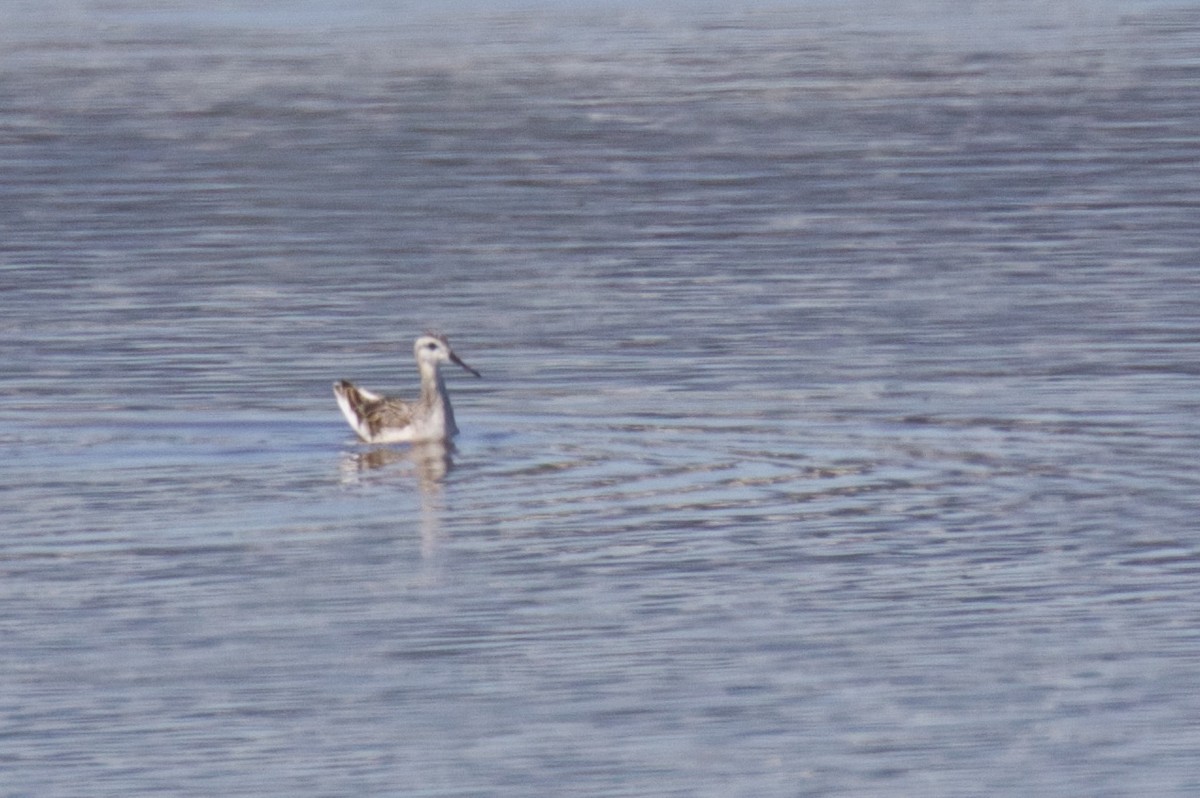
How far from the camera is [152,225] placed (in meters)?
27.4

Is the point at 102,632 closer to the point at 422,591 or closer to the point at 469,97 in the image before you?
the point at 422,591

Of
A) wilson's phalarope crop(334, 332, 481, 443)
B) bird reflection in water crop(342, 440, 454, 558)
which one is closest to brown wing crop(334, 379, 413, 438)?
wilson's phalarope crop(334, 332, 481, 443)

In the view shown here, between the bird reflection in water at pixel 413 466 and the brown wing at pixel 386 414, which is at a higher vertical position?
the brown wing at pixel 386 414

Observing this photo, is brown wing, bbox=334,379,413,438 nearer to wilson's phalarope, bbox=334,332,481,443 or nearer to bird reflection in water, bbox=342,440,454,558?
wilson's phalarope, bbox=334,332,481,443

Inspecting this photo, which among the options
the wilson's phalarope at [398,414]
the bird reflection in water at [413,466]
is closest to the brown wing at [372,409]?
the wilson's phalarope at [398,414]

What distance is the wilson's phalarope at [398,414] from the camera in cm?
1772

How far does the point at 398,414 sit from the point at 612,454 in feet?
5.45

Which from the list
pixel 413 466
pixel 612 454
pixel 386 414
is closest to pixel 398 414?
pixel 386 414

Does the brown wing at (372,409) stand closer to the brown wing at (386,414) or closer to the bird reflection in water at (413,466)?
the brown wing at (386,414)

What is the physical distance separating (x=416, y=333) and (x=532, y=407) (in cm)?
335

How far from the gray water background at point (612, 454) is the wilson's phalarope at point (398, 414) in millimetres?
195

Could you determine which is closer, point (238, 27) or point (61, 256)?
point (61, 256)

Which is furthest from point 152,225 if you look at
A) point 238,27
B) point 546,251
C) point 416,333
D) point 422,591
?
point 238,27

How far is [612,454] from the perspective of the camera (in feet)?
55.1
